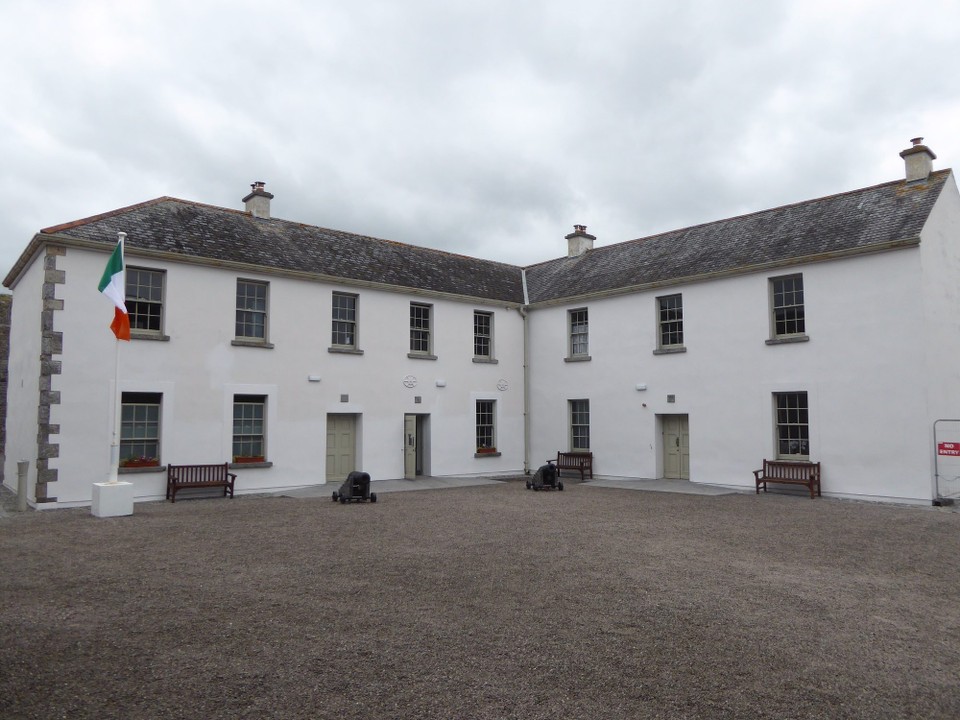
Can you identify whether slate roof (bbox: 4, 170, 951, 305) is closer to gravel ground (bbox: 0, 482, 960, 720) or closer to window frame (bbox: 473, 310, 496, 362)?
window frame (bbox: 473, 310, 496, 362)

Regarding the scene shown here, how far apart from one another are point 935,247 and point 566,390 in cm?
1057

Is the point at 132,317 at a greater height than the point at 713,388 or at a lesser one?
greater

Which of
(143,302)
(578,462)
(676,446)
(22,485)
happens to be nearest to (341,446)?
(143,302)

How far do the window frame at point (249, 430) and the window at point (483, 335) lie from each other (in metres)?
7.36

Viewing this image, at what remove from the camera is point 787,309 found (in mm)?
17266

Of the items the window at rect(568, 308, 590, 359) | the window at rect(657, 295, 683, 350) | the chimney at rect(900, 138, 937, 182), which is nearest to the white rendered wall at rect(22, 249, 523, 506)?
the window at rect(568, 308, 590, 359)

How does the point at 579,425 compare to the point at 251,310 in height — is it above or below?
below

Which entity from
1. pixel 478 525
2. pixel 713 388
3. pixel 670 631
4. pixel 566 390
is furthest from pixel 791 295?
pixel 670 631

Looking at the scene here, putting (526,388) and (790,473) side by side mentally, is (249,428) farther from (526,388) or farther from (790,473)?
(790,473)

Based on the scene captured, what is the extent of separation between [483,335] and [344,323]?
5.08 metres

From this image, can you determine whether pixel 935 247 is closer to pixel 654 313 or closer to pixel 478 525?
pixel 654 313

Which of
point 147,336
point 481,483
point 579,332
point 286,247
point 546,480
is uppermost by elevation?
point 286,247

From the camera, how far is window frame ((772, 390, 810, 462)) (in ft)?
54.9

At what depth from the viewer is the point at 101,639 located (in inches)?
232
